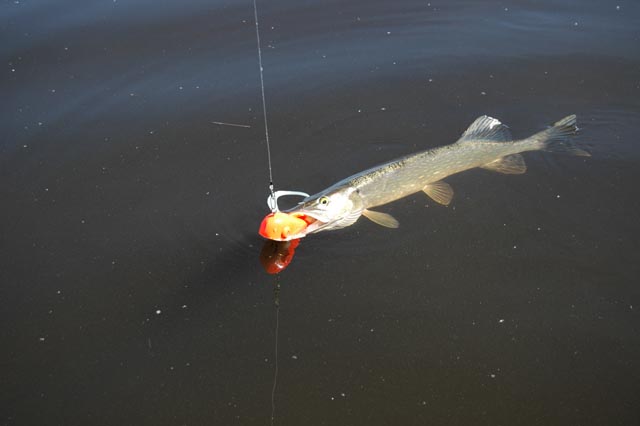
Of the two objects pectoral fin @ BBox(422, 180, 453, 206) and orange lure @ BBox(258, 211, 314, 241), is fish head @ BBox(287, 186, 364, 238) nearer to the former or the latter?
orange lure @ BBox(258, 211, 314, 241)

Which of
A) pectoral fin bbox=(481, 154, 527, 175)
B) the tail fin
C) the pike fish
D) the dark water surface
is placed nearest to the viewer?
the dark water surface

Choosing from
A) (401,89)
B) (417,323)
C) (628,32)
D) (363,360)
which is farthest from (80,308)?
(628,32)

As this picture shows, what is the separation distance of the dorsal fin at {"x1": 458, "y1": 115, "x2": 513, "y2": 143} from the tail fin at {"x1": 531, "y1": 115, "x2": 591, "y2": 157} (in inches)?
9.5

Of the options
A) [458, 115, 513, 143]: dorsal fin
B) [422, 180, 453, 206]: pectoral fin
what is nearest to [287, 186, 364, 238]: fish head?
[422, 180, 453, 206]: pectoral fin

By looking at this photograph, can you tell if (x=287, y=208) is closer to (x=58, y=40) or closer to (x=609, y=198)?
(x=609, y=198)

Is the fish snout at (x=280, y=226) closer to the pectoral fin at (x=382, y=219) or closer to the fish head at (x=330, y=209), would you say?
the fish head at (x=330, y=209)

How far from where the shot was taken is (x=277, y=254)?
12.4 ft

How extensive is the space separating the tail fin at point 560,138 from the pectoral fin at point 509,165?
25cm

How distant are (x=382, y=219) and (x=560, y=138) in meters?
1.76

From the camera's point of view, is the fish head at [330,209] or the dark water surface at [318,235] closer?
the dark water surface at [318,235]

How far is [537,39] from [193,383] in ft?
16.4

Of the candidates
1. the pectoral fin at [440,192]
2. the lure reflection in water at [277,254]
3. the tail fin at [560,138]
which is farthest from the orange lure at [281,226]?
the tail fin at [560,138]

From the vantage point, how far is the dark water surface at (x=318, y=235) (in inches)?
121

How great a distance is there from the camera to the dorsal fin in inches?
178
